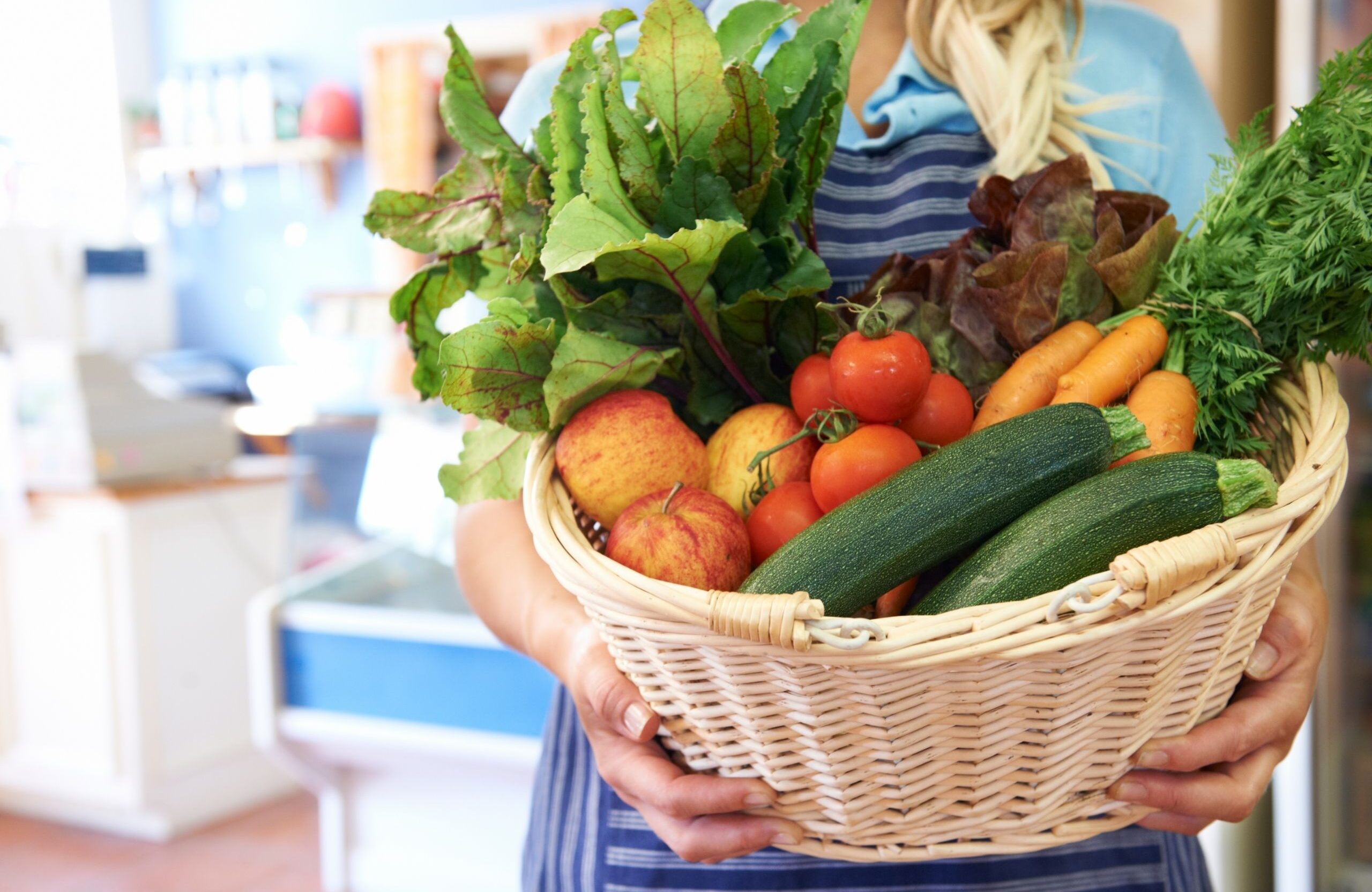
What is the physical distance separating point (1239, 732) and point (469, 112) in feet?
2.18

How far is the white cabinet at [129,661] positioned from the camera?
2.54 m

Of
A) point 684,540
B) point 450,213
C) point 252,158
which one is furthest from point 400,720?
point 252,158

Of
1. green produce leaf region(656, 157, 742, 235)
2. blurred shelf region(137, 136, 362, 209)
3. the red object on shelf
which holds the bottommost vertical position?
green produce leaf region(656, 157, 742, 235)

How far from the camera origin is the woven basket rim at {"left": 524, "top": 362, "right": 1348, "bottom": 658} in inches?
19.5

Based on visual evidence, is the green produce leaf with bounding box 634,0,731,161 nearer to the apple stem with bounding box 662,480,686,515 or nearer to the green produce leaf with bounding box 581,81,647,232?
the green produce leaf with bounding box 581,81,647,232

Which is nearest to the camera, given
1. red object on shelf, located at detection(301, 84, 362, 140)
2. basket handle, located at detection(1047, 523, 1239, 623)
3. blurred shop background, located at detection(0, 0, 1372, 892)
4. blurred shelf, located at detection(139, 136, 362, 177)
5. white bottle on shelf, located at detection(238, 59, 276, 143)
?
basket handle, located at detection(1047, 523, 1239, 623)

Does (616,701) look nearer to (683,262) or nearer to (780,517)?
(780,517)

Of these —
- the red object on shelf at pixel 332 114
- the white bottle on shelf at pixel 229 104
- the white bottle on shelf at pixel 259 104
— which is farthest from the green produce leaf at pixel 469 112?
the white bottle on shelf at pixel 229 104

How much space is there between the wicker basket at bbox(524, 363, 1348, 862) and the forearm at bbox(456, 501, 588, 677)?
0.50 ft

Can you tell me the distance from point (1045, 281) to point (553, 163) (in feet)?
1.11

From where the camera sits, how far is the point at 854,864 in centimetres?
81

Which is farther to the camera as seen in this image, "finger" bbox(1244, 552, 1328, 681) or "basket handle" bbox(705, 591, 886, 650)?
"finger" bbox(1244, 552, 1328, 681)

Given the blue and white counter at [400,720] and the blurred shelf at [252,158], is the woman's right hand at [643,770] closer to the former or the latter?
the blue and white counter at [400,720]

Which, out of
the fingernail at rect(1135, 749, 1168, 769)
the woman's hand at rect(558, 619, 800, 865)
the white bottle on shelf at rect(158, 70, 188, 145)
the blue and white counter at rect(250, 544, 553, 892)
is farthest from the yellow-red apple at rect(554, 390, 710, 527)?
the white bottle on shelf at rect(158, 70, 188, 145)
